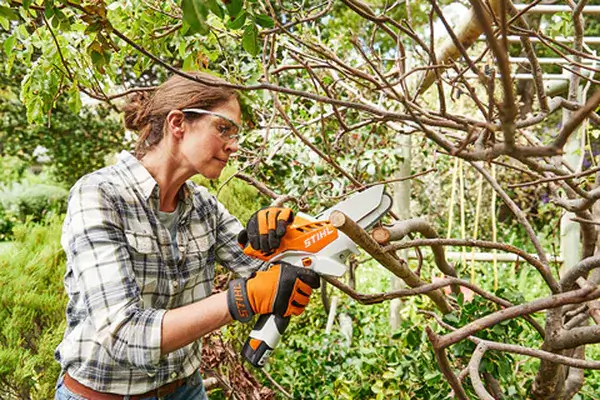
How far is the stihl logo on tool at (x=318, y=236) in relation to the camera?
1.38 meters

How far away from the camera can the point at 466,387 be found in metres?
1.93

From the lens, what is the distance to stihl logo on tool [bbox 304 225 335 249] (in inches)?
54.3

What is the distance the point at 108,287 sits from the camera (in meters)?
1.34

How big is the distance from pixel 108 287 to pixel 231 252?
58cm

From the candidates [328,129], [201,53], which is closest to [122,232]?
[201,53]

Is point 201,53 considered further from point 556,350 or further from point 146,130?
point 556,350

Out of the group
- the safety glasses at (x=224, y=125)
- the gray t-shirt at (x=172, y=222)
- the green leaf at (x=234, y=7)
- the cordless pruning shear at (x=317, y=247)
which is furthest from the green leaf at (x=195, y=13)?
the gray t-shirt at (x=172, y=222)

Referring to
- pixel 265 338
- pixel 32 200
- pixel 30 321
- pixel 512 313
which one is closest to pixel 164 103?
pixel 265 338

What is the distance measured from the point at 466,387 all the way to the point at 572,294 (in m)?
0.92

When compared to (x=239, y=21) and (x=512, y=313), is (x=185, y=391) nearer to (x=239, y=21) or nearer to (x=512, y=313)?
(x=512, y=313)

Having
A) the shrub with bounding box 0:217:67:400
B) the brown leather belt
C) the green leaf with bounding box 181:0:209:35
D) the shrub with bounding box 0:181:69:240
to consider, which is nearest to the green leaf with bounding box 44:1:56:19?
the green leaf with bounding box 181:0:209:35

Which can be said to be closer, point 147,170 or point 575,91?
point 575,91

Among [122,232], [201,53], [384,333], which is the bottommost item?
[384,333]

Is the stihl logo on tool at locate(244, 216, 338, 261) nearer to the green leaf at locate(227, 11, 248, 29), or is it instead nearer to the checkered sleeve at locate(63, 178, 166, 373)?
the checkered sleeve at locate(63, 178, 166, 373)
